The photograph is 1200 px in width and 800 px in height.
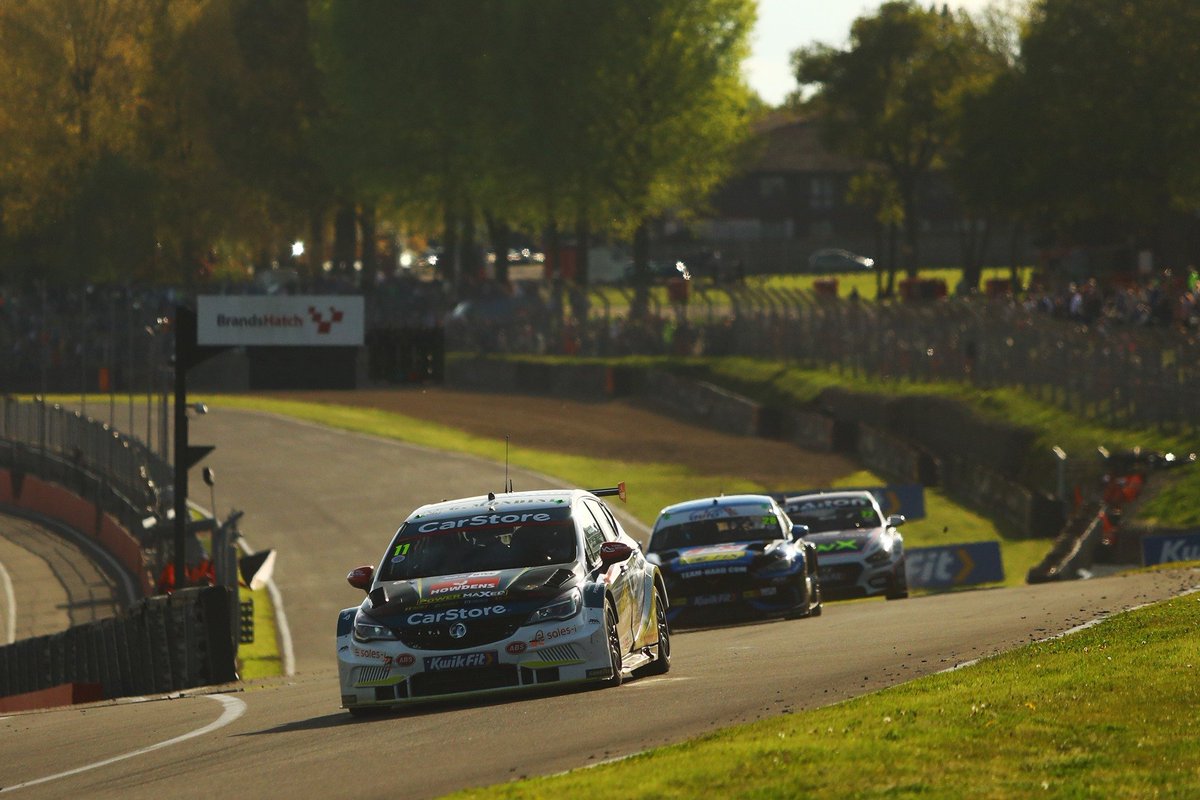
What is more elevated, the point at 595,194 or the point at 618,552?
the point at 595,194

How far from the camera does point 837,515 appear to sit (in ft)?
83.5

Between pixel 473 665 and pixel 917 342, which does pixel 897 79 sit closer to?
pixel 917 342

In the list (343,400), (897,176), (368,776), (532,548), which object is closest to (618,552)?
(532,548)

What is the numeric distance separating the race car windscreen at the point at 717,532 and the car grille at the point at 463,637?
9052 mm

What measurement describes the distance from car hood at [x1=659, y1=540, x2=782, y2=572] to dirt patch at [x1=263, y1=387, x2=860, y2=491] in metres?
20.1

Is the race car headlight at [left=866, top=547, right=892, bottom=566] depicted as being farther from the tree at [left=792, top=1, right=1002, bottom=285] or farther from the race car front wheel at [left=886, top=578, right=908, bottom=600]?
the tree at [left=792, top=1, right=1002, bottom=285]

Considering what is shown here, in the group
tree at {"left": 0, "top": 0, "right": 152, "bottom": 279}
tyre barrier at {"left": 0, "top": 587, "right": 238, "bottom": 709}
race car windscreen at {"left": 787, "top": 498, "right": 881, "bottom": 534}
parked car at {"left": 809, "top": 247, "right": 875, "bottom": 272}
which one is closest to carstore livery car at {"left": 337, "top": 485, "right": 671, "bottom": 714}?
tyre barrier at {"left": 0, "top": 587, "right": 238, "bottom": 709}

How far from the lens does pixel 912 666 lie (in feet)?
44.5

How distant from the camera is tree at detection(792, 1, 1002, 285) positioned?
8262 centimetres

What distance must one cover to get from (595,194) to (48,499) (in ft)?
107

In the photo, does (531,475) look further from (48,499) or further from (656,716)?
(656,716)

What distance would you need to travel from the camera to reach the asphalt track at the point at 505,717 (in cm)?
1027

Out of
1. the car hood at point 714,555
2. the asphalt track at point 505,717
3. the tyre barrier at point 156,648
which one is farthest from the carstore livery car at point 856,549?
the tyre barrier at point 156,648

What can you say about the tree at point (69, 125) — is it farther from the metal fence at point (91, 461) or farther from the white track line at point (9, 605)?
the white track line at point (9, 605)
